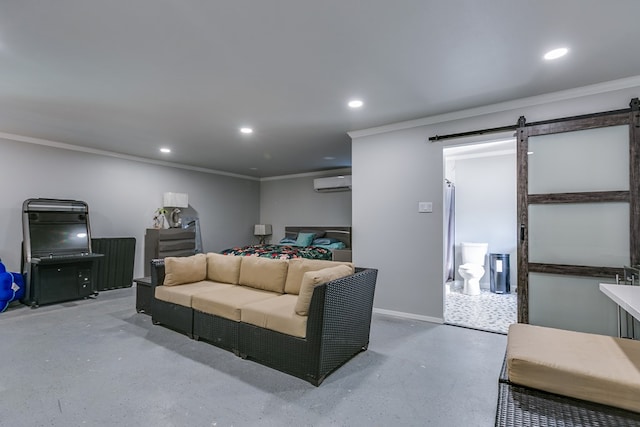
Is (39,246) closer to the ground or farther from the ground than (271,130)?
closer to the ground

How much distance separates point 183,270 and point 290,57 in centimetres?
268

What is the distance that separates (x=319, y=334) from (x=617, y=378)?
1.60 m

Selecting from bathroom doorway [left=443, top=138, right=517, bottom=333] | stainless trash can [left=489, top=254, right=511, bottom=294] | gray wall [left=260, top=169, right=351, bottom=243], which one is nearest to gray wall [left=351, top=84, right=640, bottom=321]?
bathroom doorway [left=443, top=138, right=517, bottom=333]

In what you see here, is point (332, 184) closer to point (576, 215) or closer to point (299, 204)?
point (299, 204)

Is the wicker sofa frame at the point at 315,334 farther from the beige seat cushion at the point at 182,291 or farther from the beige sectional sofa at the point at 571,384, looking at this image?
the beige sectional sofa at the point at 571,384

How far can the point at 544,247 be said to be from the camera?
3131 mm

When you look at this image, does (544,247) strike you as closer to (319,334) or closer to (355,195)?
(355,195)

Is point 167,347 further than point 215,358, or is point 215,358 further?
point 167,347

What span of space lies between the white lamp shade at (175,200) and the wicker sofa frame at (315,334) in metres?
3.79

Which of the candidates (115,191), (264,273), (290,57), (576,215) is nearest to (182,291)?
(264,273)

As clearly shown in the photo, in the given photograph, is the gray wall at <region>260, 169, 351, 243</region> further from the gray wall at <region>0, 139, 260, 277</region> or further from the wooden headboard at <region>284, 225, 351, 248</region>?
the gray wall at <region>0, 139, 260, 277</region>

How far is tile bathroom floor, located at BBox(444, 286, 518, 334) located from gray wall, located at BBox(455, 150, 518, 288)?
0.76m

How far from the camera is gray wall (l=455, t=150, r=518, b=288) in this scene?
18.1 ft

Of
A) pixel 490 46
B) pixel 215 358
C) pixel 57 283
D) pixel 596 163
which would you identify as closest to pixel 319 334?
pixel 215 358
